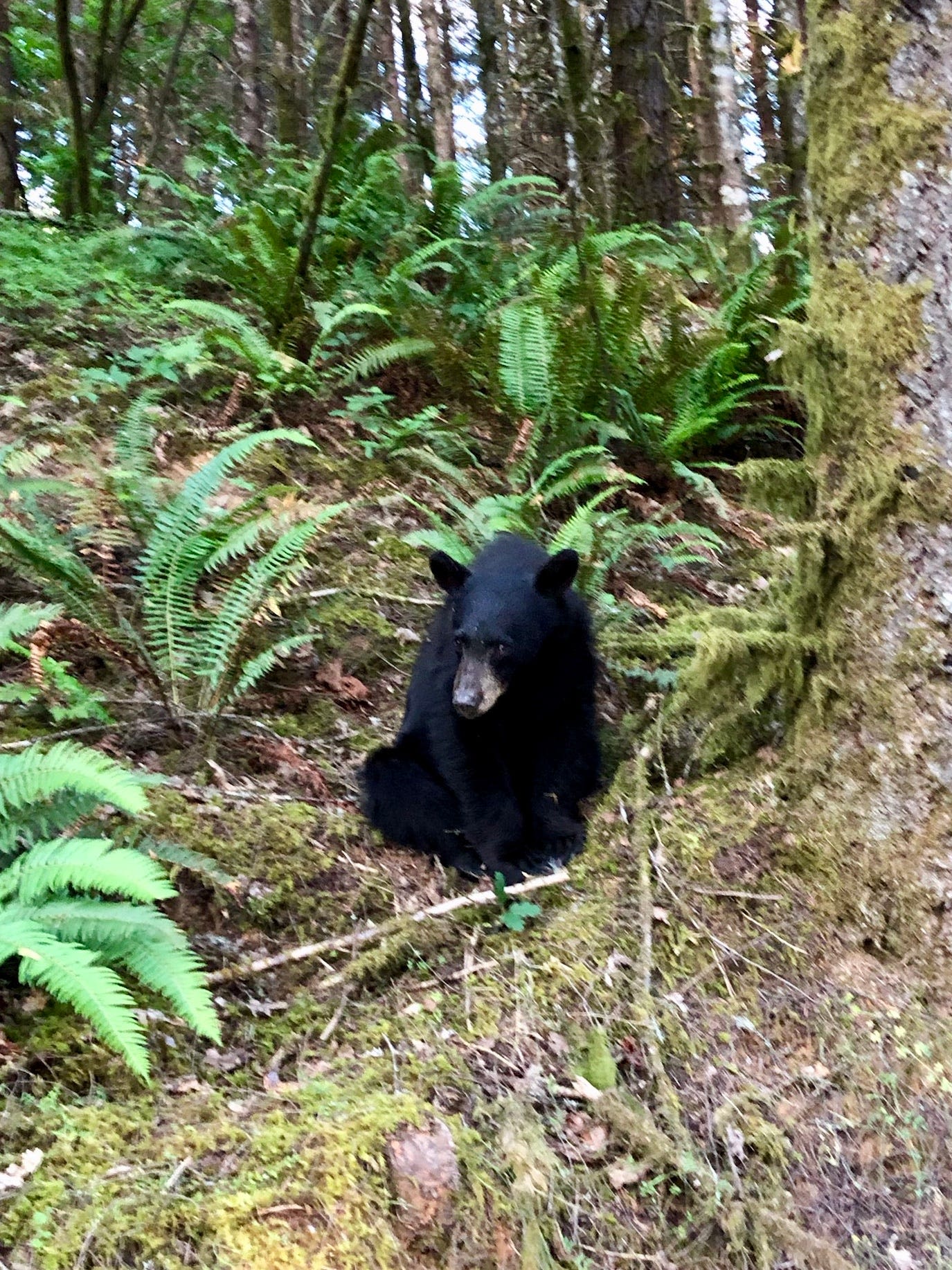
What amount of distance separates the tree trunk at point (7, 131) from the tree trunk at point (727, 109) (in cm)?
709

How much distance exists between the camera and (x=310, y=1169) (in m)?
2.46

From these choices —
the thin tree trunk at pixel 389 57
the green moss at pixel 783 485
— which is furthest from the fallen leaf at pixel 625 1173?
the thin tree trunk at pixel 389 57

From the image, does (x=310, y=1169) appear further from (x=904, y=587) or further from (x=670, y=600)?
(x=670, y=600)

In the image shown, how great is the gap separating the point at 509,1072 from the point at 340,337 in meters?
5.95

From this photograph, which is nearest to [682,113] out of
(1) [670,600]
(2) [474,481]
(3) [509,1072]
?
(2) [474,481]

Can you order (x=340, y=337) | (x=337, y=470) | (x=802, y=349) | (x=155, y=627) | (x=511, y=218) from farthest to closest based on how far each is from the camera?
(x=511, y=218) → (x=340, y=337) → (x=337, y=470) → (x=155, y=627) → (x=802, y=349)

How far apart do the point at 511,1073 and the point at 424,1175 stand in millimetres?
491

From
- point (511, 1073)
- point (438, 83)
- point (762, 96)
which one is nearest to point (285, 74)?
point (438, 83)

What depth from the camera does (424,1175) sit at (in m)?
2.50

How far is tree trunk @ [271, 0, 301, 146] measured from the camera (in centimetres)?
1148

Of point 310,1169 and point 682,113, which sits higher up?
point 682,113

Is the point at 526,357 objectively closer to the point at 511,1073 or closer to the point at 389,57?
the point at 511,1073

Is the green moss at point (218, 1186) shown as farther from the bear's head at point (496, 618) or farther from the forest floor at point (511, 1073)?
the bear's head at point (496, 618)

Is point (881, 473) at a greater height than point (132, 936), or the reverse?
point (881, 473)
